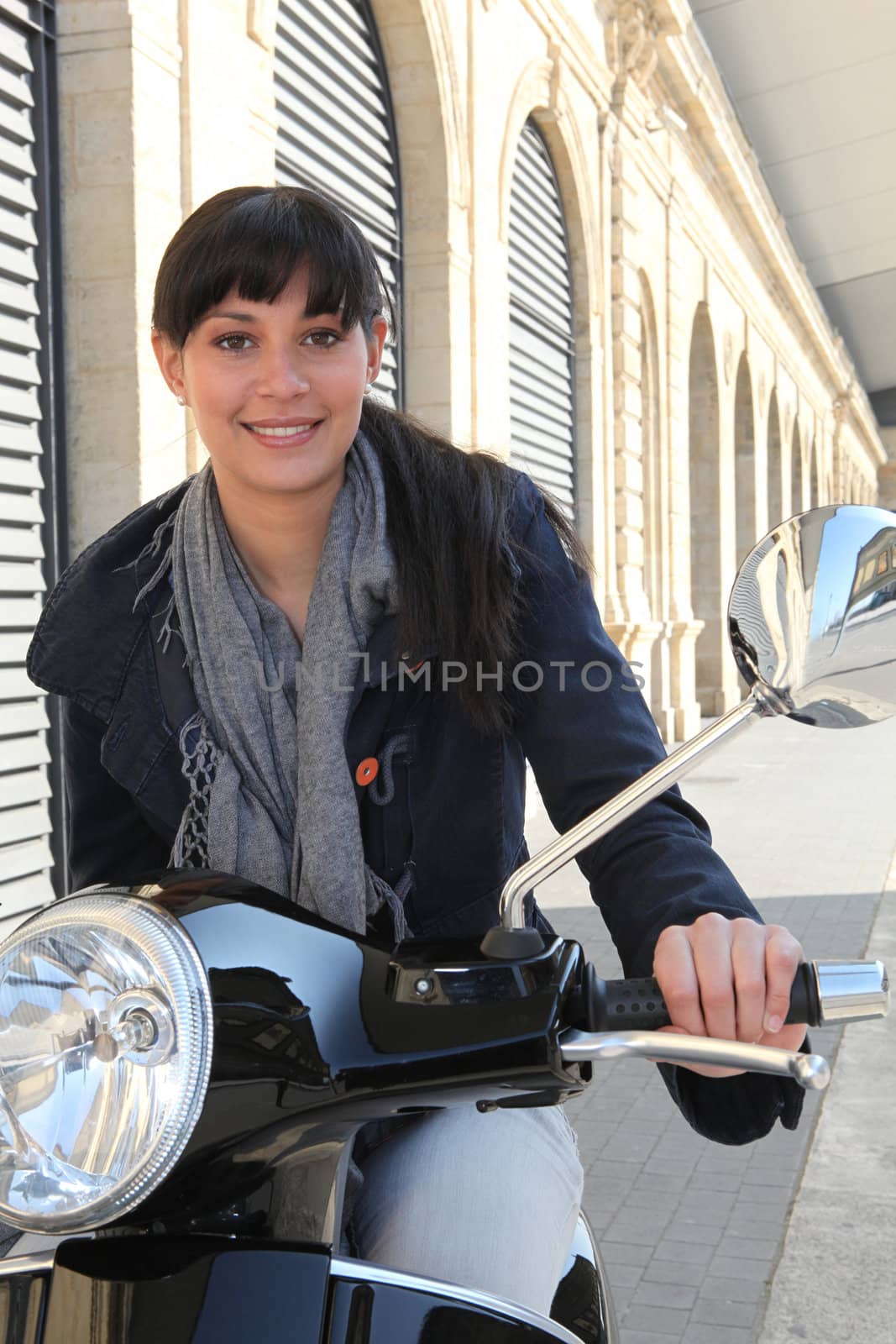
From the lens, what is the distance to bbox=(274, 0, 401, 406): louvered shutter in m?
6.63

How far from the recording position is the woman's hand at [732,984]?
40.5 inches

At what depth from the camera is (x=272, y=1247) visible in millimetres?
937

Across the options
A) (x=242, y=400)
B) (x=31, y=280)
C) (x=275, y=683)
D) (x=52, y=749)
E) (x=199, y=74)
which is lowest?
(x=52, y=749)

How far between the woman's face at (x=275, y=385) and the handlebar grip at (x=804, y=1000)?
79 cm

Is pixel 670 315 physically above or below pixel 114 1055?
above

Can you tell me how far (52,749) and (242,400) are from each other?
3.54 metres

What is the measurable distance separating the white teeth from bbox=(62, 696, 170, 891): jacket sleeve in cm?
38

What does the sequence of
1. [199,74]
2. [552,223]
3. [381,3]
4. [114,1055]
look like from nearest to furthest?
[114,1055], [199,74], [381,3], [552,223]

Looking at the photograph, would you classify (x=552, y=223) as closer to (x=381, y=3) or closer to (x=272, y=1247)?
(x=381, y=3)

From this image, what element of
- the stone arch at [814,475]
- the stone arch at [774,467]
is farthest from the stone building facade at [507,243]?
the stone arch at [814,475]

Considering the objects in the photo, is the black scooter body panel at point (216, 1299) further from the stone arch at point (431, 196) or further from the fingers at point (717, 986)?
the stone arch at point (431, 196)

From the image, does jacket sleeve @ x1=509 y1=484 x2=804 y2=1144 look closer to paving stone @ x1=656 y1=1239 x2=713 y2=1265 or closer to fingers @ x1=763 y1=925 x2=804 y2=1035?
fingers @ x1=763 y1=925 x2=804 y2=1035

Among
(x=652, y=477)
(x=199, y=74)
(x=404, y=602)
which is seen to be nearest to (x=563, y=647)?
(x=404, y=602)

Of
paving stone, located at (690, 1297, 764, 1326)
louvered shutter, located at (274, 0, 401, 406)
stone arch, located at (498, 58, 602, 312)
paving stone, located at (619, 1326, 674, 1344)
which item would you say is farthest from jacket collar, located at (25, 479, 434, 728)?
stone arch, located at (498, 58, 602, 312)
